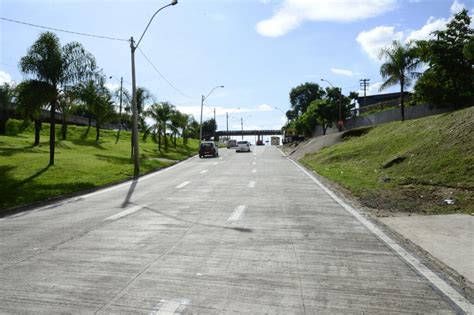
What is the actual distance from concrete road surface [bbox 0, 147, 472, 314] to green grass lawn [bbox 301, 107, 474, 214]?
2.88 m

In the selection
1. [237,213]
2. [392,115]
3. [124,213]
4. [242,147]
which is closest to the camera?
[237,213]

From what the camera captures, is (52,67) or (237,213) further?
(52,67)

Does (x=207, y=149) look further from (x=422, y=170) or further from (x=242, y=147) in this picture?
(x=422, y=170)

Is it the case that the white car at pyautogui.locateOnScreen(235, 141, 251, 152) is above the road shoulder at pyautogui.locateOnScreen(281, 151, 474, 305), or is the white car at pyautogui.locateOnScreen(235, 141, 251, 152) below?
above

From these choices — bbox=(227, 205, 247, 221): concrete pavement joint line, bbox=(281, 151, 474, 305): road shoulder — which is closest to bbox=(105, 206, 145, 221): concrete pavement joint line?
bbox=(227, 205, 247, 221): concrete pavement joint line

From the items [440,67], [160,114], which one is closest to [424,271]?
[440,67]

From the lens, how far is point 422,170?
1697 cm

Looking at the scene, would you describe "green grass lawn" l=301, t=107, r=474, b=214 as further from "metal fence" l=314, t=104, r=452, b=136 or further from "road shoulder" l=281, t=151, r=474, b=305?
"metal fence" l=314, t=104, r=452, b=136

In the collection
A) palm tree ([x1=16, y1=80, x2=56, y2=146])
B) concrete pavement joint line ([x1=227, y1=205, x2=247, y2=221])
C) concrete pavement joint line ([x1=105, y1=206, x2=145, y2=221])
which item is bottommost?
concrete pavement joint line ([x1=105, y1=206, x2=145, y2=221])

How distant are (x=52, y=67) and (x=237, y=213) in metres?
18.7

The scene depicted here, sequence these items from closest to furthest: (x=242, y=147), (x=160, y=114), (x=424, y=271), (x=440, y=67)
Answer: (x=424, y=271) → (x=440, y=67) → (x=160, y=114) → (x=242, y=147)

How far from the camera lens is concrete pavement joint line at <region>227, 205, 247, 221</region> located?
10422 mm

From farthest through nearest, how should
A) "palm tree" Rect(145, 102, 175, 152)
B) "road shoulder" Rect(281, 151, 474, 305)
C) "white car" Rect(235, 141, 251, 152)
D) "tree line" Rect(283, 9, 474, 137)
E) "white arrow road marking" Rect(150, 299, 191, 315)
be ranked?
"white car" Rect(235, 141, 251, 152) < "palm tree" Rect(145, 102, 175, 152) < "tree line" Rect(283, 9, 474, 137) < "road shoulder" Rect(281, 151, 474, 305) < "white arrow road marking" Rect(150, 299, 191, 315)

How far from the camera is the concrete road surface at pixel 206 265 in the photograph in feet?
16.0
